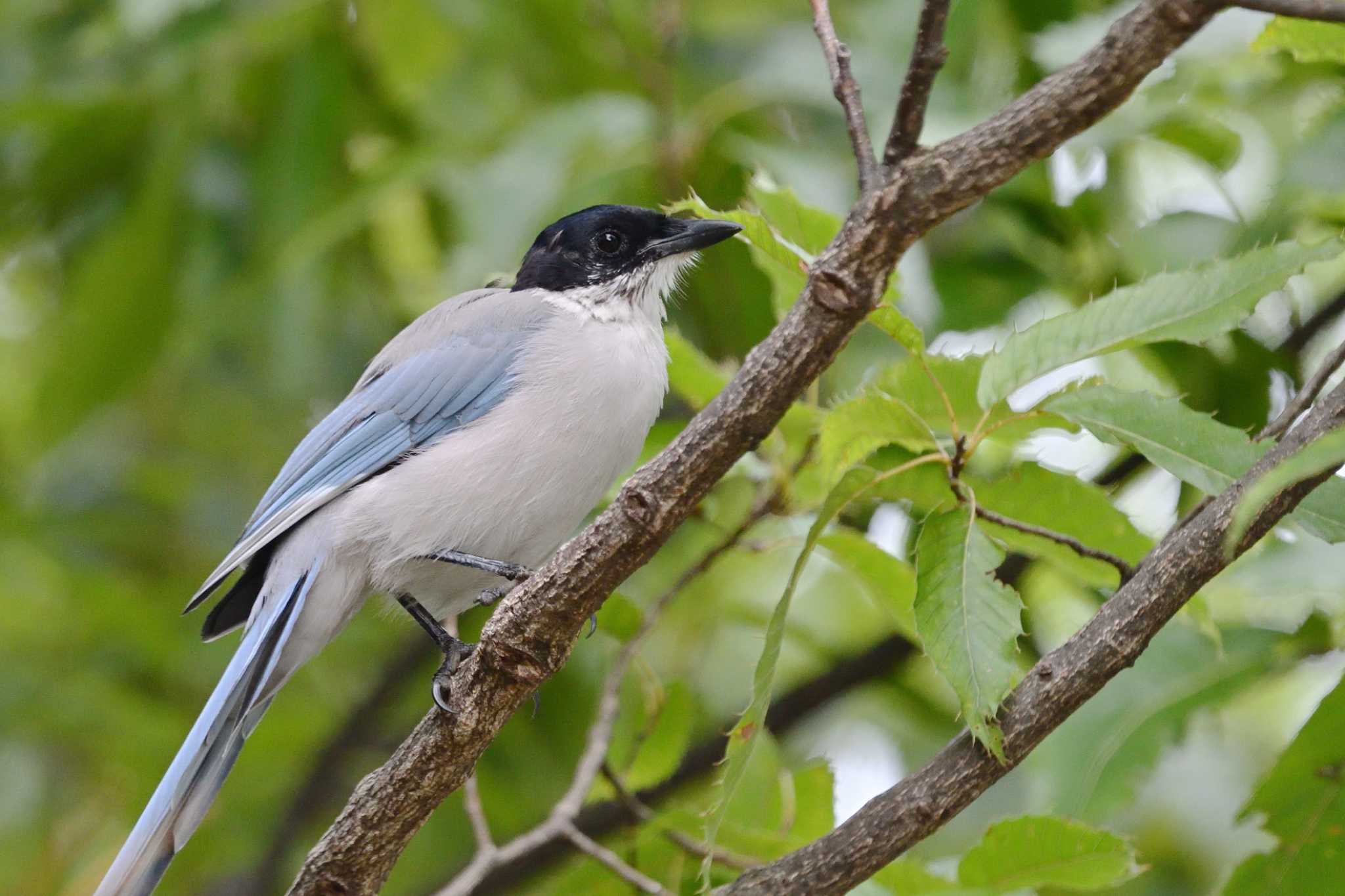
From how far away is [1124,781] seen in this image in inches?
127

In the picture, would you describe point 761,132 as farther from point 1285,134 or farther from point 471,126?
point 1285,134

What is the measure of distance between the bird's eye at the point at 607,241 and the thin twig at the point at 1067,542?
6.07ft

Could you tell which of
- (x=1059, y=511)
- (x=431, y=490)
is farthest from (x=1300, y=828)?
(x=431, y=490)

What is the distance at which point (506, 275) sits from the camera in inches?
143

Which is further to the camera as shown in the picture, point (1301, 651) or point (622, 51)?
point (622, 51)

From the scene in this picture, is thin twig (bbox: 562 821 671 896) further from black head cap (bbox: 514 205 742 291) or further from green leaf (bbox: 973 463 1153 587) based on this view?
black head cap (bbox: 514 205 742 291)

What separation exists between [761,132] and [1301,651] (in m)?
2.55

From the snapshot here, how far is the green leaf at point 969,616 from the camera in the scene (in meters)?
2.38

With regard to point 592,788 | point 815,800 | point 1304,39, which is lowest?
point 815,800

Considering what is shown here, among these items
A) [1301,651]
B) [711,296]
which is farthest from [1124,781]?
[711,296]

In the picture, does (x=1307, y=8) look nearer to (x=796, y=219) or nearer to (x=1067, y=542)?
(x=1067, y=542)

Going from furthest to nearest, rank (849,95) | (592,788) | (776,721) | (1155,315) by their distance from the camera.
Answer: (776,721)
(592,788)
(1155,315)
(849,95)

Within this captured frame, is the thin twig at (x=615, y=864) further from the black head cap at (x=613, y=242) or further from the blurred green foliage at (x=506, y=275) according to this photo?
the black head cap at (x=613, y=242)

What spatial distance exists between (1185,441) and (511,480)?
1.69 m
